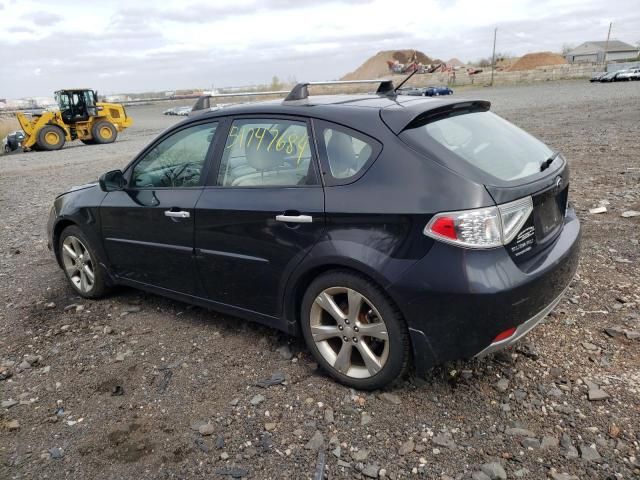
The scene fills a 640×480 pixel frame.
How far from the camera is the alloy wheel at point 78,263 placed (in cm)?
470

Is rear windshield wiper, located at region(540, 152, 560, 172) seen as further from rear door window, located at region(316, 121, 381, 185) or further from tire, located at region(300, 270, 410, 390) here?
tire, located at region(300, 270, 410, 390)

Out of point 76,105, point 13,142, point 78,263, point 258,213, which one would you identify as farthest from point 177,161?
point 13,142

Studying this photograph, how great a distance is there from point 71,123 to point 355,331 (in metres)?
25.5

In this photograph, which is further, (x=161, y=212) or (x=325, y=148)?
(x=161, y=212)

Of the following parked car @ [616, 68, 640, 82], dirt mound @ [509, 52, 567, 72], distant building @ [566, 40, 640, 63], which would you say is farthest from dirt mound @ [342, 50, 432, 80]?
parked car @ [616, 68, 640, 82]

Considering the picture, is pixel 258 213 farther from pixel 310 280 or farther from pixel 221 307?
pixel 221 307

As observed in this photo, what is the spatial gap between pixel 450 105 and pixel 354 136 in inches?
27.4

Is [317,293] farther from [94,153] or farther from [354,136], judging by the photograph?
[94,153]

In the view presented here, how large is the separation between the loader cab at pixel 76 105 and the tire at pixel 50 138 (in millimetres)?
835

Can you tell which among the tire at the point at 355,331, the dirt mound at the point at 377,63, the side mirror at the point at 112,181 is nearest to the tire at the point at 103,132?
the side mirror at the point at 112,181

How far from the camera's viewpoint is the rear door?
307cm

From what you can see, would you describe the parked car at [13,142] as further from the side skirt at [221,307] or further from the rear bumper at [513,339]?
the rear bumper at [513,339]

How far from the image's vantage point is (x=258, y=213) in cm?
322

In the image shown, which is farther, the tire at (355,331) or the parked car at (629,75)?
the parked car at (629,75)
